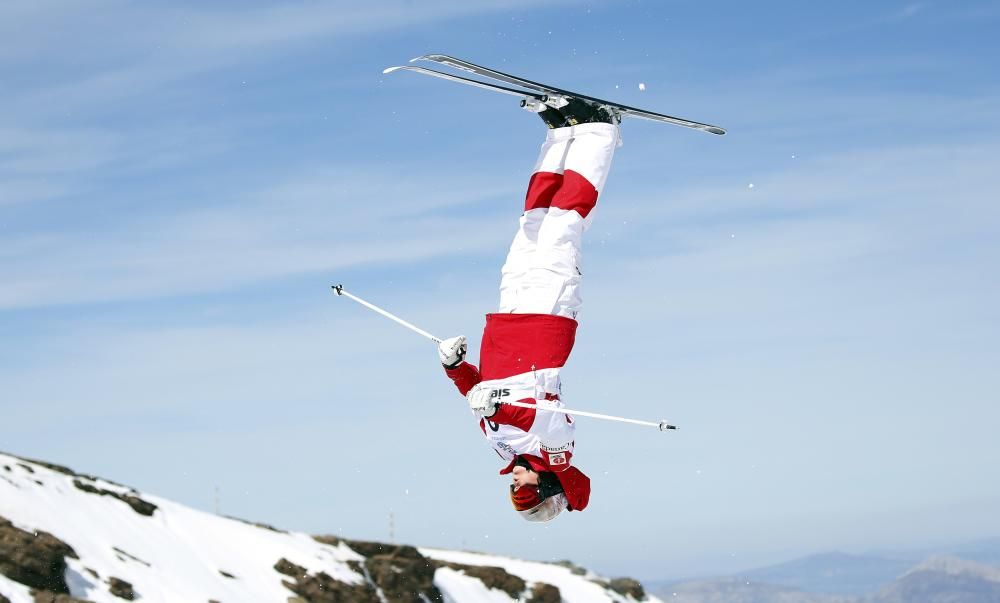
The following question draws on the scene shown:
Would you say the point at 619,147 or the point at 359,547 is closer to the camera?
the point at 619,147

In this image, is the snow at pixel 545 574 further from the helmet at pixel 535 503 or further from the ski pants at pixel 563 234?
the ski pants at pixel 563 234

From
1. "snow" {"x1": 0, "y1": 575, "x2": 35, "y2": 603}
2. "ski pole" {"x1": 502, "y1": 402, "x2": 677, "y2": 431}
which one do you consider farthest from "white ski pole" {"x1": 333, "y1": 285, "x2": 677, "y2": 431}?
"snow" {"x1": 0, "y1": 575, "x2": 35, "y2": 603}

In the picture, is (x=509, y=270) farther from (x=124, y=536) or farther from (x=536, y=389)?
(x=124, y=536)

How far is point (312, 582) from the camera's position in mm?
54531

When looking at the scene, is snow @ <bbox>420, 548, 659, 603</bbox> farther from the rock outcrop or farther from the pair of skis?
the pair of skis

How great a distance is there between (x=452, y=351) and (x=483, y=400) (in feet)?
2.79

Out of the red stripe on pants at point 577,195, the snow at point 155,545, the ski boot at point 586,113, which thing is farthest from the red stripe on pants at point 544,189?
the snow at point 155,545

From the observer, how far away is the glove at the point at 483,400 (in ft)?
42.8

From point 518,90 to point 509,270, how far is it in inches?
79.2

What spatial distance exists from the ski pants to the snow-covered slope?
3011 centimetres

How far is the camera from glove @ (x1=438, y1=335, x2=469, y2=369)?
13.6m

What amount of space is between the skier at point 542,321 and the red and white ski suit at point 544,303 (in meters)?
0.01

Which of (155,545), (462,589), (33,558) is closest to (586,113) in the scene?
(33,558)

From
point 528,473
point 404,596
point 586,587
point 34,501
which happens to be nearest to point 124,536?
point 34,501
